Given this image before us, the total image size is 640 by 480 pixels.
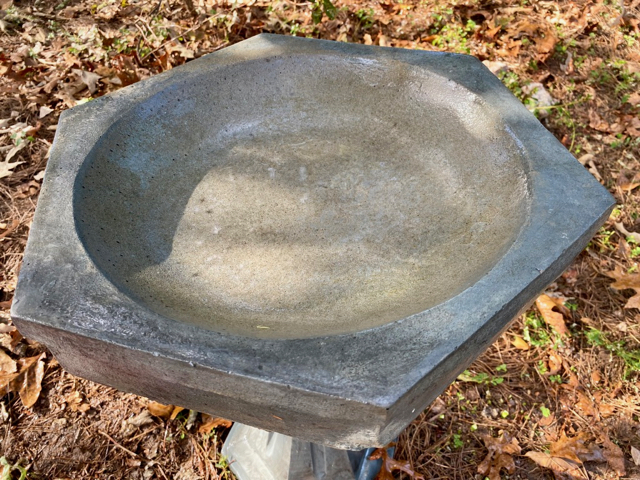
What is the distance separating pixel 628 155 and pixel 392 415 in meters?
3.15

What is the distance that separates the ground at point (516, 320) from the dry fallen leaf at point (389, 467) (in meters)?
0.02

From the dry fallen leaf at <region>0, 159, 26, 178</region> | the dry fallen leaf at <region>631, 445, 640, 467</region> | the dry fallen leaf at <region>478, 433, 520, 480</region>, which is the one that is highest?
the dry fallen leaf at <region>0, 159, 26, 178</region>

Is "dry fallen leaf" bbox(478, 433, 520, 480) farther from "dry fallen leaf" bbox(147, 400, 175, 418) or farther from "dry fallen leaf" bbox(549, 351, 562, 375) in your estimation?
"dry fallen leaf" bbox(147, 400, 175, 418)

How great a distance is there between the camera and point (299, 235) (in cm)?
177

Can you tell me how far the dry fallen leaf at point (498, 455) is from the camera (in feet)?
7.59

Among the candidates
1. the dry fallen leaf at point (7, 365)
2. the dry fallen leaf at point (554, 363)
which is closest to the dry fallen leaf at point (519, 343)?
the dry fallen leaf at point (554, 363)

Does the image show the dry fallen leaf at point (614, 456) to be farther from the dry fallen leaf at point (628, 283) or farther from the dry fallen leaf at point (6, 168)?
the dry fallen leaf at point (6, 168)

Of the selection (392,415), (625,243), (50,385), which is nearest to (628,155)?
(625,243)

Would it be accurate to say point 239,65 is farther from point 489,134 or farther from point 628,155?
point 628,155

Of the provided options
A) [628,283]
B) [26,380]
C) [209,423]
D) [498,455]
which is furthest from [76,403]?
[628,283]

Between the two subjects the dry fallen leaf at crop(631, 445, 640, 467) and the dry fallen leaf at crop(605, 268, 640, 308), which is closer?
the dry fallen leaf at crop(631, 445, 640, 467)

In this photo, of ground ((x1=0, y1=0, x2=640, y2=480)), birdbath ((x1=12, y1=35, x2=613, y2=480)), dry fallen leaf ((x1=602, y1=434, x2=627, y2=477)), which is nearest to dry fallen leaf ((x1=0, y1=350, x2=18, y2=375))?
ground ((x1=0, y1=0, x2=640, y2=480))

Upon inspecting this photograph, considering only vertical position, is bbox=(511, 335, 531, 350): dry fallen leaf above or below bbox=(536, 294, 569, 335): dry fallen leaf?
below

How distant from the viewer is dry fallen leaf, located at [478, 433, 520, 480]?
231 centimetres
